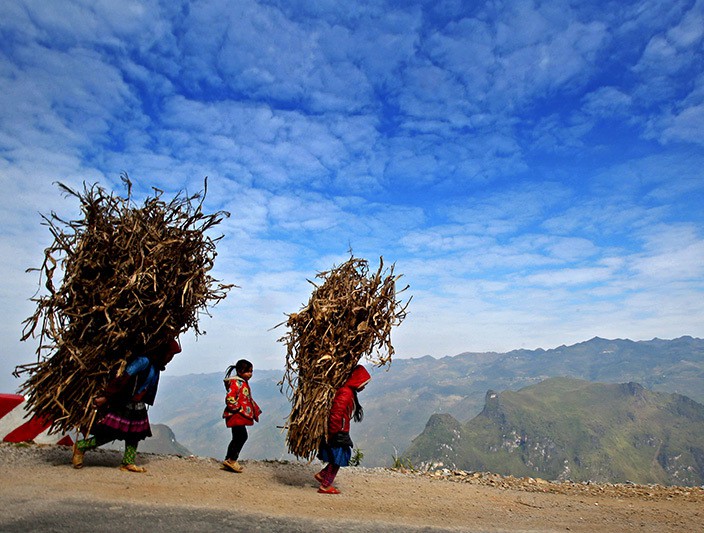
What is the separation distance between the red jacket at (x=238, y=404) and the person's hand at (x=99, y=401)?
185 cm

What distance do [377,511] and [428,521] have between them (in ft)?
2.36

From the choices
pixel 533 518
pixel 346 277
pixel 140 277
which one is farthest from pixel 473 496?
pixel 140 277

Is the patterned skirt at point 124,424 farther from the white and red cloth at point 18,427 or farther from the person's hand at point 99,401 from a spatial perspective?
the white and red cloth at point 18,427

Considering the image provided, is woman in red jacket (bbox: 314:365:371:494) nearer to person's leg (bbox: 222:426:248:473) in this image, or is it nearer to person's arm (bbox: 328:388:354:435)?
person's arm (bbox: 328:388:354:435)

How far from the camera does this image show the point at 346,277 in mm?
7680

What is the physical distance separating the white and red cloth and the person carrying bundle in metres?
2.12

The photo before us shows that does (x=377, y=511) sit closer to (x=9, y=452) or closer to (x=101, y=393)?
(x=101, y=393)

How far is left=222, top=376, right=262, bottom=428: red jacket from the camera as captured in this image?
790cm

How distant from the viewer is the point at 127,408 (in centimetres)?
702

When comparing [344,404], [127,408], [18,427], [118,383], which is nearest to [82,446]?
[127,408]

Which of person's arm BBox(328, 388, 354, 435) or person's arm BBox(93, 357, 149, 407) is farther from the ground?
person's arm BBox(93, 357, 149, 407)

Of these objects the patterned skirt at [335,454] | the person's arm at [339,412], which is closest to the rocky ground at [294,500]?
the patterned skirt at [335,454]

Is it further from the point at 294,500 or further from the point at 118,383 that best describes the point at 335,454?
the point at 118,383

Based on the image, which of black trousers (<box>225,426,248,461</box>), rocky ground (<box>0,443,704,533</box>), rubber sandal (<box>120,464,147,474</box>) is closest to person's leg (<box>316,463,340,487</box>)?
rocky ground (<box>0,443,704,533</box>)
